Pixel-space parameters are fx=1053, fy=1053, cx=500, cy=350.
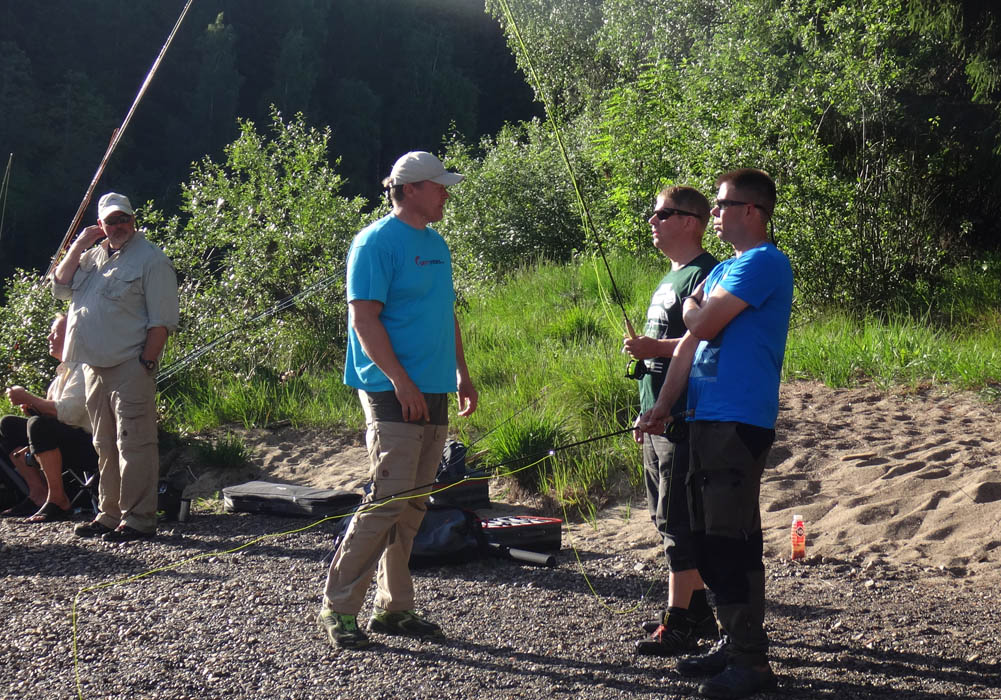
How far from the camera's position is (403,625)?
4.19 m

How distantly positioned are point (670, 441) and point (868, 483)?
2.71 meters

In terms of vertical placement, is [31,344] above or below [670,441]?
above

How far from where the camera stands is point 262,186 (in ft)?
38.4

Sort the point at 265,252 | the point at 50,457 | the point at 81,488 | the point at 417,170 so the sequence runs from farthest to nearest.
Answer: the point at 265,252 → the point at 81,488 → the point at 50,457 → the point at 417,170

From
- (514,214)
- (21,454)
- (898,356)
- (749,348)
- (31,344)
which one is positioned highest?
(514,214)

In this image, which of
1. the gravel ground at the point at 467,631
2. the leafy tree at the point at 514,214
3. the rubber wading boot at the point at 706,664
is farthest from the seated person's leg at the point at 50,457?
the leafy tree at the point at 514,214

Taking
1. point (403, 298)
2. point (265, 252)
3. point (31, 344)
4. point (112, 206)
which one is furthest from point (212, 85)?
point (403, 298)

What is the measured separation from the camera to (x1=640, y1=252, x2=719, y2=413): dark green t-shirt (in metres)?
3.92

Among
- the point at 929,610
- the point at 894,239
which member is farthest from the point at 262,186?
the point at 929,610

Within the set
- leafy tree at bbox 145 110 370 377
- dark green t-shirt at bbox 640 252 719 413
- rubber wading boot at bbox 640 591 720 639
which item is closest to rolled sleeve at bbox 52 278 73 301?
leafy tree at bbox 145 110 370 377

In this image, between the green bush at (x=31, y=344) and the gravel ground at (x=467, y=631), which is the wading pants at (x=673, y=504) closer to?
the gravel ground at (x=467, y=631)

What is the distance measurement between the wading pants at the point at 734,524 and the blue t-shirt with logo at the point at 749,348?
6 cm

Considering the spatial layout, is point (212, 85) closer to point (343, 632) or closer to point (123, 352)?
point (123, 352)

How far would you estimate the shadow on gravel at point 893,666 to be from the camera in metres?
3.57
